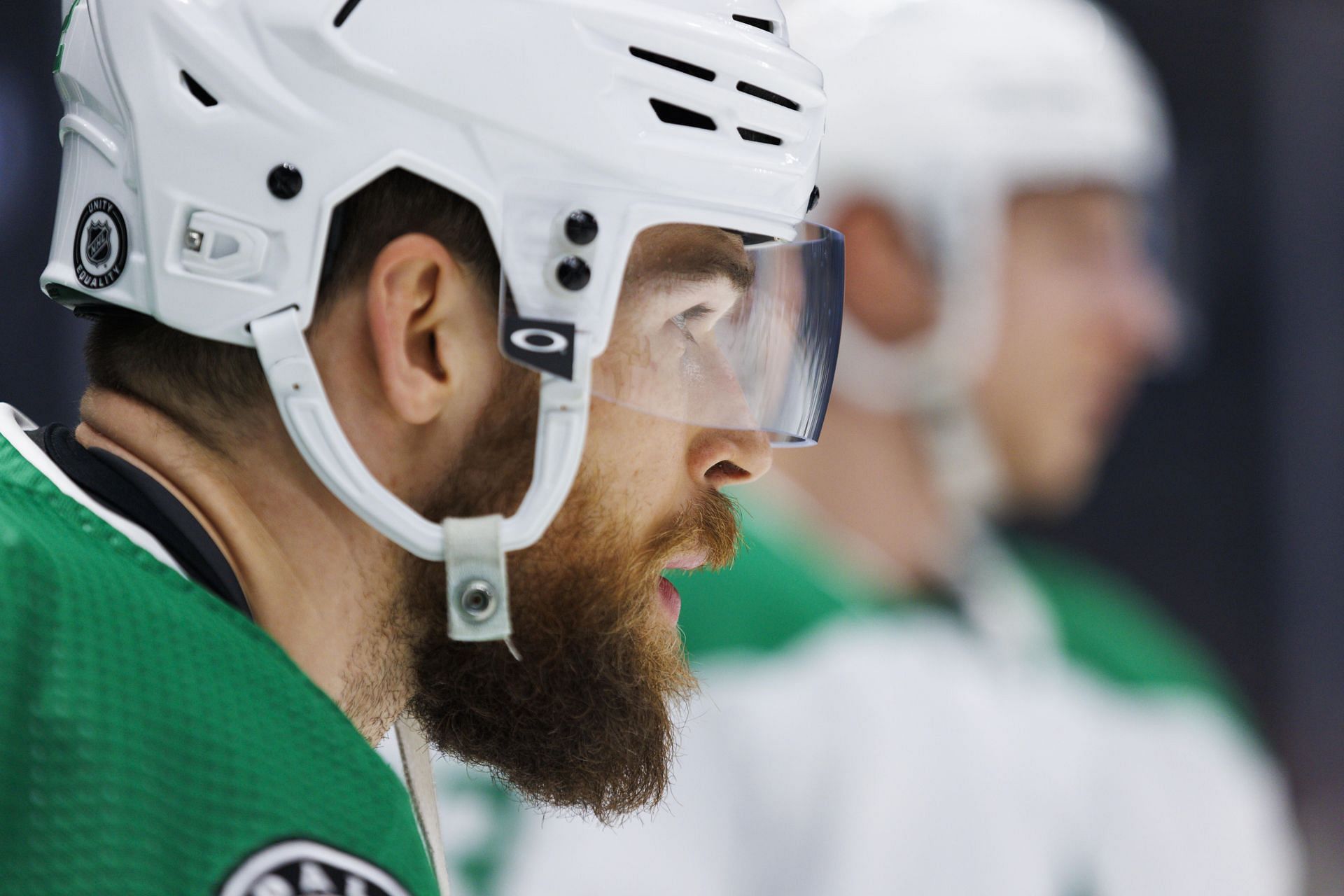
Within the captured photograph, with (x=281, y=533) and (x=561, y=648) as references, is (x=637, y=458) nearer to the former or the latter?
(x=561, y=648)

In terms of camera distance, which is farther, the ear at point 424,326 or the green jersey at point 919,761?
the green jersey at point 919,761

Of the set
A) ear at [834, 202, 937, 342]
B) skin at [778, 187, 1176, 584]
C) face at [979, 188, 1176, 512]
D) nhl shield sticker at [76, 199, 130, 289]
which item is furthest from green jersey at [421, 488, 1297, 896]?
Answer: nhl shield sticker at [76, 199, 130, 289]

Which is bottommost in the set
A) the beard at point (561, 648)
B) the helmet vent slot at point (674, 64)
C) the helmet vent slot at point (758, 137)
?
the beard at point (561, 648)

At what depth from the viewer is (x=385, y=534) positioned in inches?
35.4

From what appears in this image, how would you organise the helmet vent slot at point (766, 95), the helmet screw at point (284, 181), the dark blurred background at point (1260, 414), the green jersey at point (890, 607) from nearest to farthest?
the helmet screw at point (284, 181)
the helmet vent slot at point (766, 95)
the green jersey at point (890, 607)
the dark blurred background at point (1260, 414)

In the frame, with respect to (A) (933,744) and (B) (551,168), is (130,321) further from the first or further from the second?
(A) (933,744)

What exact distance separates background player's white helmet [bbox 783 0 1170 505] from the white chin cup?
2118 mm

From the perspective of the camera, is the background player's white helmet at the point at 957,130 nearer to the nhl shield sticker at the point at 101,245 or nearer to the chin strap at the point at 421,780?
the chin strap at the point at 421,780

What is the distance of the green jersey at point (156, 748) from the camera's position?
2.16ft

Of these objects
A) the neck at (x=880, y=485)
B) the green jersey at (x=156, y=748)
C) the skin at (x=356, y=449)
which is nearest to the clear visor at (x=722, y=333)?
the skin at (x=356, y=449)

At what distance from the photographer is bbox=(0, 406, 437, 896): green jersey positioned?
0.66 metres

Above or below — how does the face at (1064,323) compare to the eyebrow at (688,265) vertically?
below

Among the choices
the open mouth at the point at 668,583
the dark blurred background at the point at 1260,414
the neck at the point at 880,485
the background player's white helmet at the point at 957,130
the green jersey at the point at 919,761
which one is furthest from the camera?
the dark blurred background at the point at 1260,414

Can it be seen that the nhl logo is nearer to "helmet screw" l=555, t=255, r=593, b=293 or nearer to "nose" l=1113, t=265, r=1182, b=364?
"helmet screw" l=555, t=255, r=593, b=293
